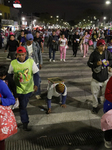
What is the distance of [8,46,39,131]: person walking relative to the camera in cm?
367

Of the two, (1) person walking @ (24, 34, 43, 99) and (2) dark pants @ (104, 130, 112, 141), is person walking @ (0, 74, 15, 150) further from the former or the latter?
(1) person walking @ (24, 34, 43, 99)

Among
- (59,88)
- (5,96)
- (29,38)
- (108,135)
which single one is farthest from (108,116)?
(29,38)

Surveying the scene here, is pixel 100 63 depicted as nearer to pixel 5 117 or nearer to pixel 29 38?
pixel 29 38

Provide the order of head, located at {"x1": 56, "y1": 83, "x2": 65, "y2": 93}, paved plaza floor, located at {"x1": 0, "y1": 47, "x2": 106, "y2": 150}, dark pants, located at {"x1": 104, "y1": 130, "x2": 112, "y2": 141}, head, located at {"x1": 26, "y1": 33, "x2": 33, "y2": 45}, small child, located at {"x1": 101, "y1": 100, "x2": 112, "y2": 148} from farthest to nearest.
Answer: head, located at {"x1": 26, "y1": 33, "x2": 33, "y2": 45}, head, located at {"x1": 56, "y1": 83, "x2": 65, "y2": 93}, paved plaza floor, located at {"x1": 0, "y1": 47, "x2": 106, "y2": 150}, dark pants, located at {"x1": 104, "y1": 130, "x2": 112, "y2": 141}, small child, located at {"x1": 101, "y1": 100, "x2": 112, "y2": 148}

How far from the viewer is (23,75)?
12.1 ft

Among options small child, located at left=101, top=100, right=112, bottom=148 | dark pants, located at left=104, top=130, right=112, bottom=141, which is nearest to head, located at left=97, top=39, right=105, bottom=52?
small child, located at left=101, top=100, right=112, bottom=148

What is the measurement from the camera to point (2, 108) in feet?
8.57

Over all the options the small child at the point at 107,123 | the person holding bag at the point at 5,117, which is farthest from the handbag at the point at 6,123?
the small child at the point at 107,123

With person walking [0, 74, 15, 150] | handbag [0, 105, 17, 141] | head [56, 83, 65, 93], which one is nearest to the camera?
handbag [0, 105, 17, 141]

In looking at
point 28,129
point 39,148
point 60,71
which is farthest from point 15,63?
point 60,71

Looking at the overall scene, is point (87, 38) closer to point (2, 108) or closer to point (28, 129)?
point (28, 129)

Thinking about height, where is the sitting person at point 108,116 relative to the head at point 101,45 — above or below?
below

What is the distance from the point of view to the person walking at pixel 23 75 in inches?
144

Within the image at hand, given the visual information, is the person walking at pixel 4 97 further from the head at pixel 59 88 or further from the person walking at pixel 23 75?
the head at pixel 59 88
